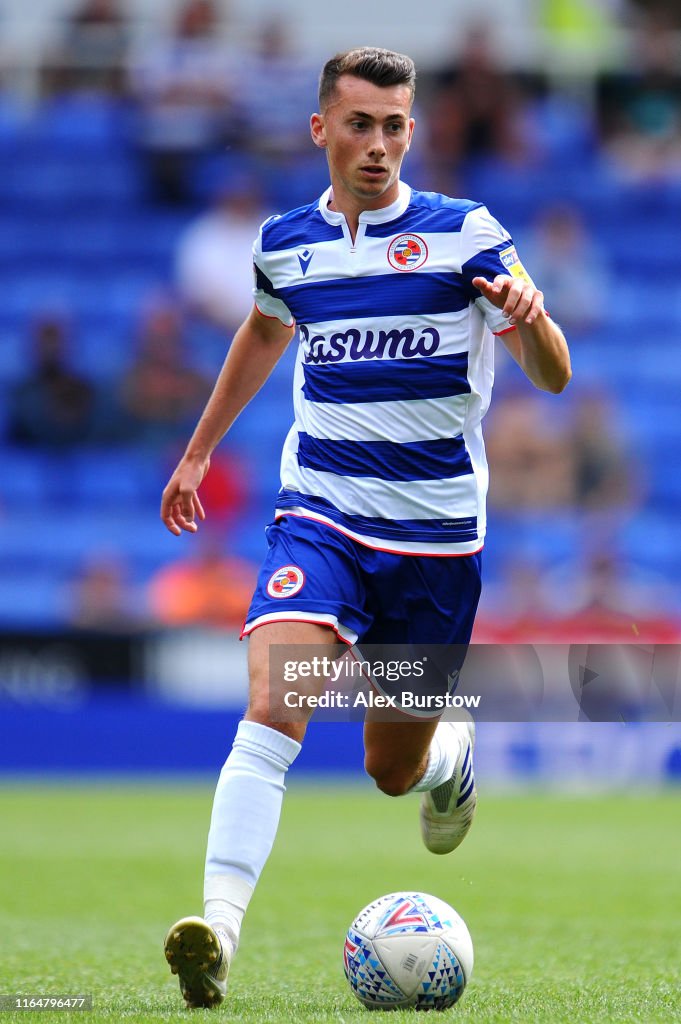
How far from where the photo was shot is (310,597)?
4.69 metres

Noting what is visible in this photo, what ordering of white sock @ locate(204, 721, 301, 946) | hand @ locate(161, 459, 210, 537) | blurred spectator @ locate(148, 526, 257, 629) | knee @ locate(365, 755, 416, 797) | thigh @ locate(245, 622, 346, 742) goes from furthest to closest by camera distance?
1. blurred spectator @ locate(148, 526, 257, 629)
2. knee @ locate(365, 755, 416, 797)
3. hand @ locate(161, 459, 210, 537)
4. thigh @ locate(245, 622, 346, 742)
5. white sock @ locate(204, 721, 301, 946)

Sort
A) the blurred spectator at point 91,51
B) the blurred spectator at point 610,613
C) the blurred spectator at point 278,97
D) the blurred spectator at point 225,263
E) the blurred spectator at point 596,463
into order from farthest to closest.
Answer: the blurred spectator at point 91,51
the blurred spectator at point 278,97
the blurred spectator at point 225,263
the blurred spectator at point 596,463
the blurred spectator at point 610,613

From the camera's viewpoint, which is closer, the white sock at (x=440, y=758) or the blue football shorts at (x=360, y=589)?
the blue football shorts at (x=360, y=589)

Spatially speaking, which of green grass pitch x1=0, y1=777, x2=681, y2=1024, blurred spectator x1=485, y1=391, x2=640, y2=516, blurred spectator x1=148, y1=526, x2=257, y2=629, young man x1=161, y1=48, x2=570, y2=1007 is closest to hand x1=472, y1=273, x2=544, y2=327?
young man x1=161, y1=48, x2=570, y2=1007

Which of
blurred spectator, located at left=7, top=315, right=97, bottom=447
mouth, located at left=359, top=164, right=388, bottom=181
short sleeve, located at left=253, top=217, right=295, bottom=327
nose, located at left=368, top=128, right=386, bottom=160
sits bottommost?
blurred spectator, located at left=7, top=315, right=97, bottom=447

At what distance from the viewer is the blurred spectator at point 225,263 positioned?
608 inches

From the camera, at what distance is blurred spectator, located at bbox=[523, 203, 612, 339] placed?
16.0m

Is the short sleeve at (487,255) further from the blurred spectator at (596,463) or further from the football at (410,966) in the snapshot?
the blurred spectator at (596,463)

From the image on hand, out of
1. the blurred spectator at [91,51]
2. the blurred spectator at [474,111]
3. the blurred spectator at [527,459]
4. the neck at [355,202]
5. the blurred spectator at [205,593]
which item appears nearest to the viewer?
the neck at [355,202]

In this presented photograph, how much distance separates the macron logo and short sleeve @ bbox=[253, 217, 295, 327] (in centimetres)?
12

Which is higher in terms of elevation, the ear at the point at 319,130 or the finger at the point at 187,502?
the ear at the point at 319,130

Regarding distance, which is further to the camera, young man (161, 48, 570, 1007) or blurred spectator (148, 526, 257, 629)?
blurred spectator (148, 526, 257, 629)

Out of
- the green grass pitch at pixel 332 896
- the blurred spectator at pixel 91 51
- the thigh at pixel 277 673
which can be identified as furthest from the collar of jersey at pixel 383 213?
the blurred spectator at pixel 91 51

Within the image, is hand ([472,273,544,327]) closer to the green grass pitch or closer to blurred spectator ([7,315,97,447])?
the green grass pitch
